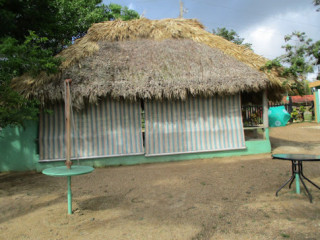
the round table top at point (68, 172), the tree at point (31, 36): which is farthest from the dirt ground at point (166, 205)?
the tree at point (31, 36)

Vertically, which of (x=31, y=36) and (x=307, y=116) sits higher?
(x=31, y=36)

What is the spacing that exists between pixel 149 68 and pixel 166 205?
4086 millimetres

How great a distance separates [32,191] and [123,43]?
5.10 metres

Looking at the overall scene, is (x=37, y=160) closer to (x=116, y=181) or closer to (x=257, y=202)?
(x=116, y=181)

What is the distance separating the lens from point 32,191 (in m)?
4.64

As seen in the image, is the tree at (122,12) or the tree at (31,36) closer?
the tree at (31,36)

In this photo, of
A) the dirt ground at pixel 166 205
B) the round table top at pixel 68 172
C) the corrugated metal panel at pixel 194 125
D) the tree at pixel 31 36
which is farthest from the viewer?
the corrugated metal panel at pixel 194 125

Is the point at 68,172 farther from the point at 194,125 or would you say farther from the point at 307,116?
the point at 307,116

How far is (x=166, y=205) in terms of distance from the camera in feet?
11.9

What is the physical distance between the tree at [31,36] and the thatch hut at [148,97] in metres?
0.84

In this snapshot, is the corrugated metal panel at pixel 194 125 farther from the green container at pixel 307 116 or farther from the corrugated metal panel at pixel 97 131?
the green container at pixel 307 116

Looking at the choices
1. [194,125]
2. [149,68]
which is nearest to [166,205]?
[194,125]

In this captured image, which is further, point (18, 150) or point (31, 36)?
point (18, 150)

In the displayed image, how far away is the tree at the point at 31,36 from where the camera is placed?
4.57 metres
